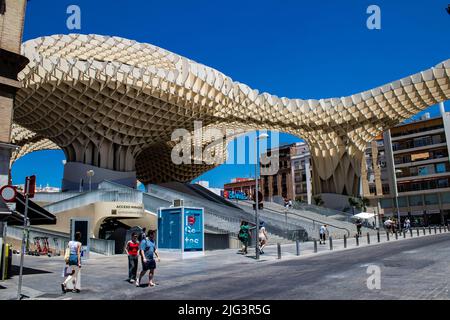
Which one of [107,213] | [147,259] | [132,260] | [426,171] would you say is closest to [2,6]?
[132,260]

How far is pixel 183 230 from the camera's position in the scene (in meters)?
21.6

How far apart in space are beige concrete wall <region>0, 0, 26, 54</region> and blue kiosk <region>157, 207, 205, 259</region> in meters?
11.2

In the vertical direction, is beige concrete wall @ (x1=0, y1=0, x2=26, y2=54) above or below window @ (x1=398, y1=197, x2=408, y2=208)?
above

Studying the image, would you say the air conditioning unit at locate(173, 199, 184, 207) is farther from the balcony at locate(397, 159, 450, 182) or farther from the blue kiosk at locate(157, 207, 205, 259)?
the balcony at locate(397, 159, 450, 182)

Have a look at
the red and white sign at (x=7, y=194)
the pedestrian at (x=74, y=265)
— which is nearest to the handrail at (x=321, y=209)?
the pedestrian at (x=74, y=265)

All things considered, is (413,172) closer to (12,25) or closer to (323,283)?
(323,283)

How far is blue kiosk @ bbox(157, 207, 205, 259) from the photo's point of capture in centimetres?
2153

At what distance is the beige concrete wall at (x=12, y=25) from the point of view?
15352mm

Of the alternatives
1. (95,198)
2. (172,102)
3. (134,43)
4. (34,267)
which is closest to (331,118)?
(172,102)

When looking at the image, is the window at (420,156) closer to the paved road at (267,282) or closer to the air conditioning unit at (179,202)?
the paved road at (267,282)

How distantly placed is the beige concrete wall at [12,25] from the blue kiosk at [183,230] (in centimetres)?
1124

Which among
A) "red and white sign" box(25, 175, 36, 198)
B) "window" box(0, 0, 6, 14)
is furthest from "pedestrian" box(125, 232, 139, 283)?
"window" box(0, 0, 6, 14)

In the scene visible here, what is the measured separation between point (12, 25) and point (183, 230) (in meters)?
12.8
